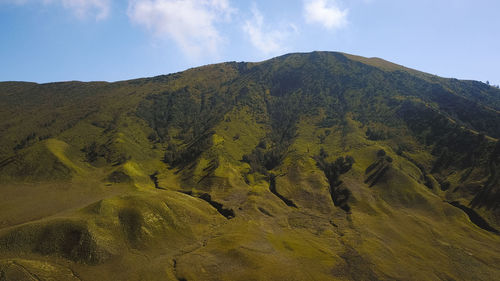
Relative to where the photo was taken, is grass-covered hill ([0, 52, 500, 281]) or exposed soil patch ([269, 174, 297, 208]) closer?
grass-covered hill ([0, 52, 500, 281])

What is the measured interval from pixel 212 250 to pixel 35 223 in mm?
38788

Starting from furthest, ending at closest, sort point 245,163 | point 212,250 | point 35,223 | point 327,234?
1. point 245,163
2. point 327,234
3. point 212,250
4. point 35,223

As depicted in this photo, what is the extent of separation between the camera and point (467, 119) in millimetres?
157875

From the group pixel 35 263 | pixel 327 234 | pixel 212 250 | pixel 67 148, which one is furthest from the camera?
pixel 67 148

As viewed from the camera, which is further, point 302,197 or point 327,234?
point 302,197

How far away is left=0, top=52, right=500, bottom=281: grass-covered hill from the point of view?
55.1 metres

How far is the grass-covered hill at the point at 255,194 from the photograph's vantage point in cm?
5509

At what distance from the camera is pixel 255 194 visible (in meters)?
101

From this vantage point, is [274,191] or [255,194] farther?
[274,191]

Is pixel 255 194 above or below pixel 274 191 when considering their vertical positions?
above

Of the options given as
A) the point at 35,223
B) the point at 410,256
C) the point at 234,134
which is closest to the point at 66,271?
the point at 35,223

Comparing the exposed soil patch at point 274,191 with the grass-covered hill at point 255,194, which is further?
the exposed soil patch at point 274,191

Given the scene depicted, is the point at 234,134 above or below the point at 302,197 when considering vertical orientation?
above

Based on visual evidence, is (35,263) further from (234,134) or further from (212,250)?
(234,134)
